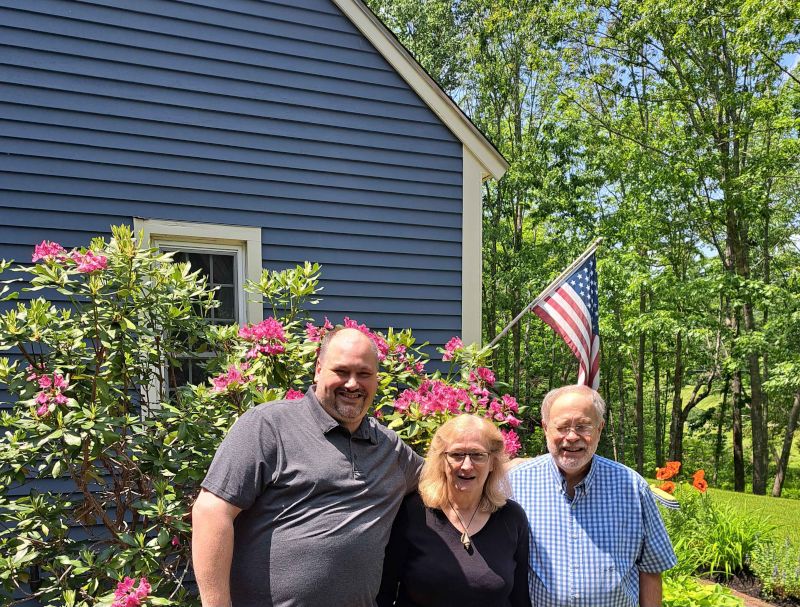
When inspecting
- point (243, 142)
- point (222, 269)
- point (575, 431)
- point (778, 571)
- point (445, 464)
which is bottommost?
point (778, 571)

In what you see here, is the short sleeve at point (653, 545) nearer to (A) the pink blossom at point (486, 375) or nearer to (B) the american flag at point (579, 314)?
(A) the pink blossom at point (486, 375)

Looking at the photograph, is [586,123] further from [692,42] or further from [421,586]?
[421,586]

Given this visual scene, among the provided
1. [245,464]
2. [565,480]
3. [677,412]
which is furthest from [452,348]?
[677,412]

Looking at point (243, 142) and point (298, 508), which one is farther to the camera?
point (243, 142)

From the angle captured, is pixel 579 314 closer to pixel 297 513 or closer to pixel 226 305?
pixel 226 305

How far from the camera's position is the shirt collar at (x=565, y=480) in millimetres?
2465

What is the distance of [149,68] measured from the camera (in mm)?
5320

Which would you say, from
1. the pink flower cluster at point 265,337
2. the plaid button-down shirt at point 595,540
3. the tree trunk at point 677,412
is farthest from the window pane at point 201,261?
the tree trunk at point 677,412

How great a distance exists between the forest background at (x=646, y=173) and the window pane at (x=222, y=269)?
28.4 feet

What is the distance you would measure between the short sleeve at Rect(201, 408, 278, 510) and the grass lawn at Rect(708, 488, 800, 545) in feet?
19.1

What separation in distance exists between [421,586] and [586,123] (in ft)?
52.0

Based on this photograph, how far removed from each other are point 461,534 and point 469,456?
279 millimetres

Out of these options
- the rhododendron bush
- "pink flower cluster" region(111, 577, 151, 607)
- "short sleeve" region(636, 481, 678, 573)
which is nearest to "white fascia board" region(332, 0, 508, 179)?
the rhododendron bush

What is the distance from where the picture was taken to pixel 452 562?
7.57ft
